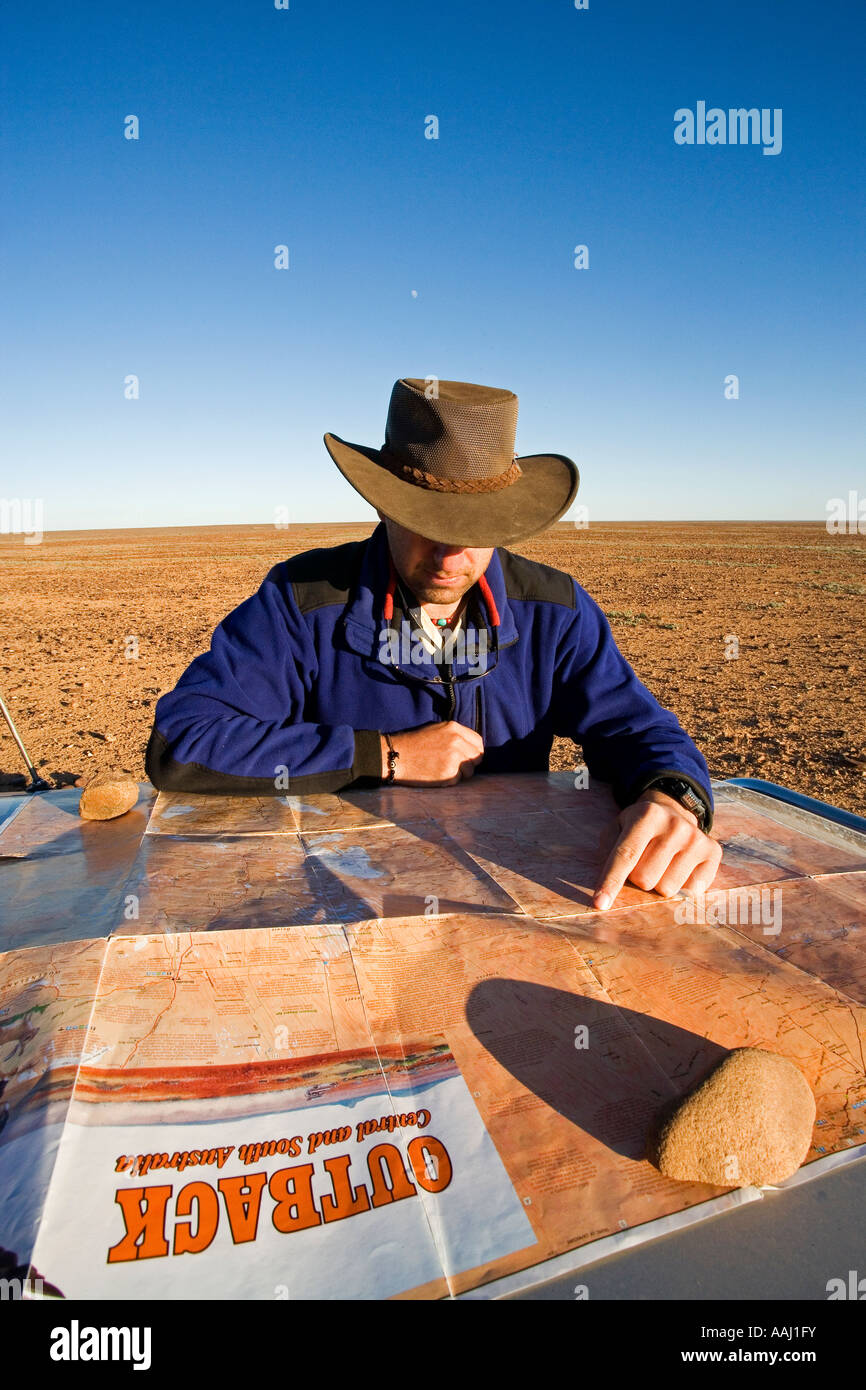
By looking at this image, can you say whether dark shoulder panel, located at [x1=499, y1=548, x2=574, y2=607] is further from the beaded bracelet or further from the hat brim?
the beaded bracelet

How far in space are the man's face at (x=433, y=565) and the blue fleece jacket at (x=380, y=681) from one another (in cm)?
11

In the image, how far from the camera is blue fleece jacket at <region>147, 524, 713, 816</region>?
2.09 meters

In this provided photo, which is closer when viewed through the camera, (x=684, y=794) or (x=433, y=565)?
(x=684, y=794)

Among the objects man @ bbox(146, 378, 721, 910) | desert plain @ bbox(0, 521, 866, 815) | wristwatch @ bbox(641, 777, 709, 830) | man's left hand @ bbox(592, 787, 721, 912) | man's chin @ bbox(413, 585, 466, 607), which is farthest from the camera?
desert plain @ bbox(0, 521, 866, 815)

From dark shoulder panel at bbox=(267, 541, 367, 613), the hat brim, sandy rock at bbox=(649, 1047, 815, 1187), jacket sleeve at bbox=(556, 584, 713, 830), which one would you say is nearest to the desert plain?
jacket sleeve at bbox=(556, 584, 713, 830)

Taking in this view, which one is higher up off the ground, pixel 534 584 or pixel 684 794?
pixel 534 584

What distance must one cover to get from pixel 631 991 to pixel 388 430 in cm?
154

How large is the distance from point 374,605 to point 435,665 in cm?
25

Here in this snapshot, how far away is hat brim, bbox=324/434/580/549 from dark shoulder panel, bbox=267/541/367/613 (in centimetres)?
36

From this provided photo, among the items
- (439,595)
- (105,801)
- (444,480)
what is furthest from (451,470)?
(105,801)

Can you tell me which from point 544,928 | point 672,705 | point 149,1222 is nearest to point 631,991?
point 544,928

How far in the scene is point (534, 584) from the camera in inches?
97.9

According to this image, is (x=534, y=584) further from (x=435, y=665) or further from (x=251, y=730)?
(x=251, y=730)

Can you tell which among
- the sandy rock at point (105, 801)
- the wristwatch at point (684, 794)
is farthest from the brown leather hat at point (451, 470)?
the sandy rock at point (105, 801)
